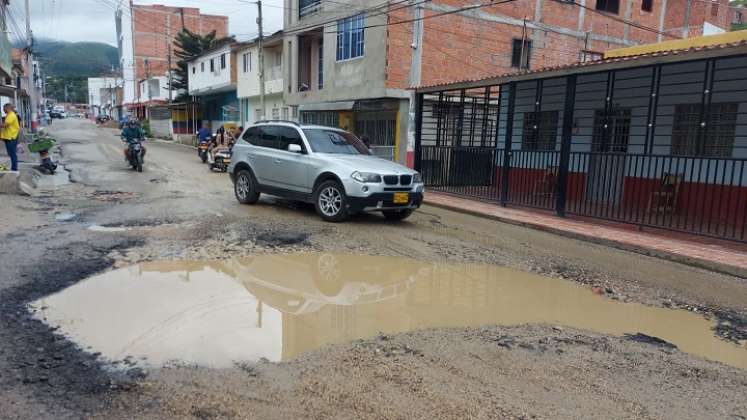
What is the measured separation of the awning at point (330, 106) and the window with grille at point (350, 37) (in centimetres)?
192

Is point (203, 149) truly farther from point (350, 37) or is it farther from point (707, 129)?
point (707, 129)

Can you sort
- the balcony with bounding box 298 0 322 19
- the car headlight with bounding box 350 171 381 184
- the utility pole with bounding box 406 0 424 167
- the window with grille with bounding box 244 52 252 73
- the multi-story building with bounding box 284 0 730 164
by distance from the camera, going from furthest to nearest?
the window with grille with bounding box 244 52 252 73 < the balcony with bounding box 298 0 322 19 < the multi-story building with bounding box 284 0 730 164 < the utility pole with bounding box 406 0 424 167 < the car headlight with bounding box 350 171 381 184

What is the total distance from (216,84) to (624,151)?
29.8m

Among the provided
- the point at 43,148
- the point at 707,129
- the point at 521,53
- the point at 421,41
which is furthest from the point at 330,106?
the point at 707,129

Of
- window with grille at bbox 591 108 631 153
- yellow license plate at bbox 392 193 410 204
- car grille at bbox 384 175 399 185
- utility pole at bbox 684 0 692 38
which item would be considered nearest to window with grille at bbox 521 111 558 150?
window with grille at bbox 591 108 631 153

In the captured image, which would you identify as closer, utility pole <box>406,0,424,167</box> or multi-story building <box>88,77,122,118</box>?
utility pole <box>406,0,424,167</box>

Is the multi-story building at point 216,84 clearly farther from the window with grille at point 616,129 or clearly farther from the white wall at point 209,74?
the window with grille at point 616,129

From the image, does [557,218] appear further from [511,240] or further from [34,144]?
[34,144]

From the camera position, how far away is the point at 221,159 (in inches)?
757

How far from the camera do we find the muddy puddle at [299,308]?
166 inches

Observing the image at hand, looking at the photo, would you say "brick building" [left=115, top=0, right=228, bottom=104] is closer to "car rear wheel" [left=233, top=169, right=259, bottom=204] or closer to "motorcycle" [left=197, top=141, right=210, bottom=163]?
"motorcycle" [left=197, top=141, right=210, bottom=163]

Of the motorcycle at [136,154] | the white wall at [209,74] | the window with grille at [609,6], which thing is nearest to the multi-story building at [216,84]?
the white wall at [209,74]

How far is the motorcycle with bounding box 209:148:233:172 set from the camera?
63.0ft

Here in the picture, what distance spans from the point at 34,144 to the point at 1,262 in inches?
426
